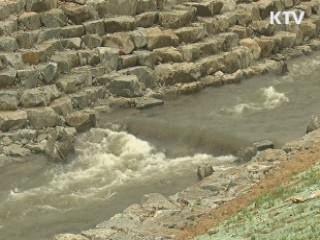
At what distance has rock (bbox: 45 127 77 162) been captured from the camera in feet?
94.4

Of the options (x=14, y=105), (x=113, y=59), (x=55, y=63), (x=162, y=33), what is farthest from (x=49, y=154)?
(x=162, y=33)

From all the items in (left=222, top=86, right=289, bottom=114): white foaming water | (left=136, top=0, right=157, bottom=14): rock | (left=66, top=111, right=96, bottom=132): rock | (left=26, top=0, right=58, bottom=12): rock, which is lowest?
(left=222, top=86, right=289, bottom=114): white foaming water

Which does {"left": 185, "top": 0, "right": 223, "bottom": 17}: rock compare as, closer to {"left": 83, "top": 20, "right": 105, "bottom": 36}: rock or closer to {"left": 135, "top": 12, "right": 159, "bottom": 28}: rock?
{"left": 135, "top": 12, "right": 159, "bottom": 28}: rock

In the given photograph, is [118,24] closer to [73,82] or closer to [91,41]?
[91,41]

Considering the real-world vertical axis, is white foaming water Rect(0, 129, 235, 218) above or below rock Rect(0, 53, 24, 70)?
below

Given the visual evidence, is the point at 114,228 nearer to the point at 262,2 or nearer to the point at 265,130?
the point at 265,130

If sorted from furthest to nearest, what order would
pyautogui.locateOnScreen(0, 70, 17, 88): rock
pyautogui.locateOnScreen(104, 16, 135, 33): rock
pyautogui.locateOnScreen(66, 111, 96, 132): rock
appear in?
pyautogui.locateOnScreen(104, 16, 135, 33): rock → pyautogui.locateOnScreen(0, 70, 17, 88): rock → pyautogui.locateOnScreen(66, 111, 96, 132): rock

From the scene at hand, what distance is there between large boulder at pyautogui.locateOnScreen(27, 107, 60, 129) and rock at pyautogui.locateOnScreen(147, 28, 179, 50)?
9084 mm

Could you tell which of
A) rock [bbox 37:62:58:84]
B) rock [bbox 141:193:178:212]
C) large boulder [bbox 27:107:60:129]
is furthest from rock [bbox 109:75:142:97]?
rock [bbox 141:193:178:212]

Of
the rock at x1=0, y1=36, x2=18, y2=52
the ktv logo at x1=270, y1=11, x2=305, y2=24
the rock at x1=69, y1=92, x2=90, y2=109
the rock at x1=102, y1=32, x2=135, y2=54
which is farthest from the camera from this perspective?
the ktv logo at x1=270, y1=11, x2=305, y2=24

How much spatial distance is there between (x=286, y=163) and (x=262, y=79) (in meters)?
17.3

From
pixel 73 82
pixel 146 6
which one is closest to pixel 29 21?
pixel 73 82

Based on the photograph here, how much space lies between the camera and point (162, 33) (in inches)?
1535

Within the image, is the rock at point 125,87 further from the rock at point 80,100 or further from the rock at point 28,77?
the rock at point 28,77
